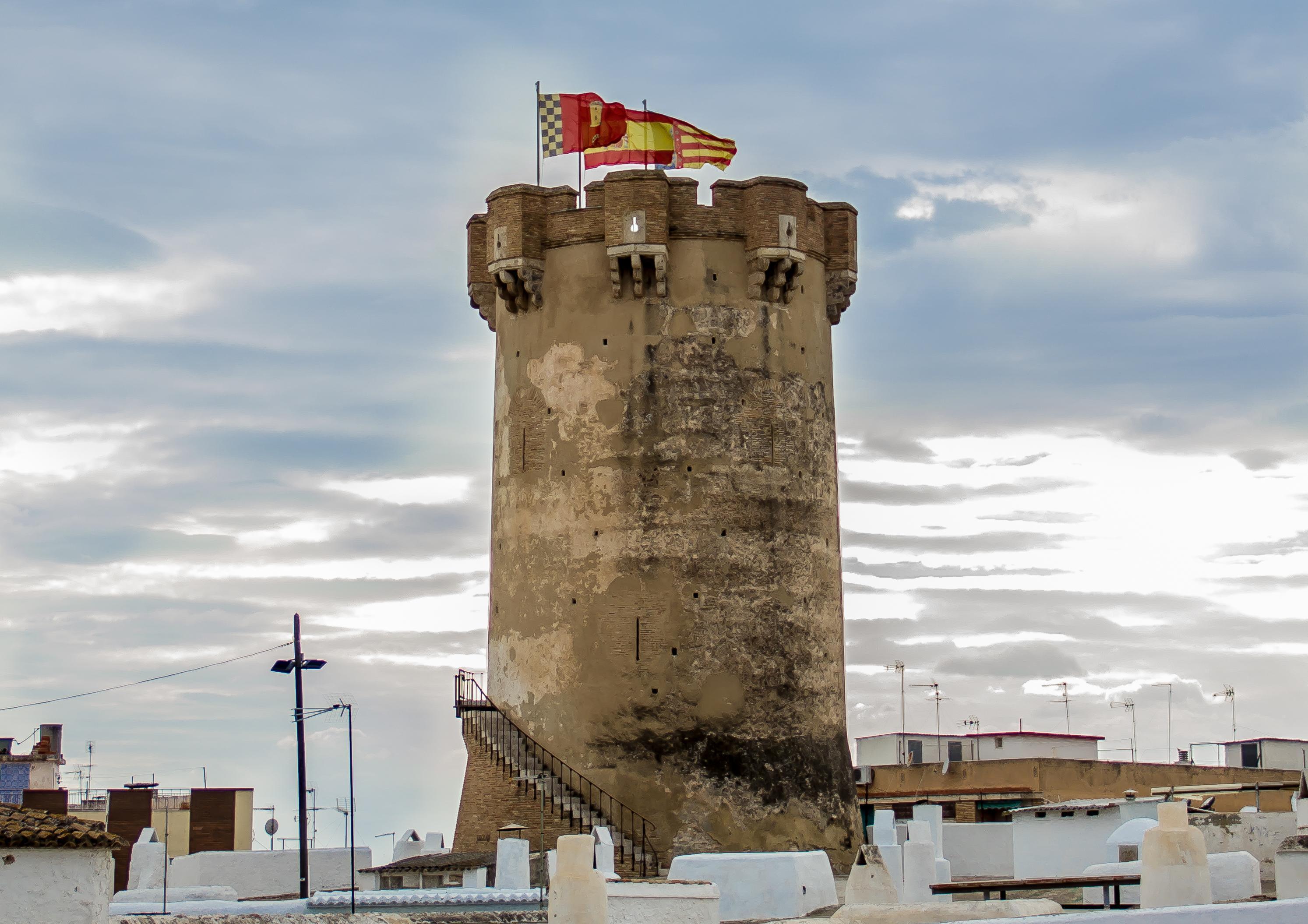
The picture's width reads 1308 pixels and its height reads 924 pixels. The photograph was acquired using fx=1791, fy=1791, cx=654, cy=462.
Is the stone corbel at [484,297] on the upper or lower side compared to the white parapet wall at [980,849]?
upper

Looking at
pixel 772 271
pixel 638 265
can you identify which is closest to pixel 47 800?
pixel 638 265

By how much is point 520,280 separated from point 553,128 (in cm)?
316

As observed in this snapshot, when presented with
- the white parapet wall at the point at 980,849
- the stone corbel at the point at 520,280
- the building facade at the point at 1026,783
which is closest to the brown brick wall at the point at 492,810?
the stone corbel at the point at 520,280

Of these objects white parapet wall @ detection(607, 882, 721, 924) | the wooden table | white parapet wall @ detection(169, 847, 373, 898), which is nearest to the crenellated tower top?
white parapet wall @ detection(169, 847, 373, 898)

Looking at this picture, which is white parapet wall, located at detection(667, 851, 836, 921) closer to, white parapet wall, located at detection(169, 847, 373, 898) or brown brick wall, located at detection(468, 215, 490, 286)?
white parapet wall, located at detection(169, 847, 373, 898)

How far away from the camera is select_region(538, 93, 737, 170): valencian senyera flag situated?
32.1 meters

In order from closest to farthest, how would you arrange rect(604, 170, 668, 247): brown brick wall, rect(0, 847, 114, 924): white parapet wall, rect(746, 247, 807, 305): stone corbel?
rect(0, 847, 114, 924): white parapet wall < rect(604, 170, 668, 247): brown brick wall < rect(746, 247, 807, 305): stone corbel

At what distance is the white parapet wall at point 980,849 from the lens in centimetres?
3394

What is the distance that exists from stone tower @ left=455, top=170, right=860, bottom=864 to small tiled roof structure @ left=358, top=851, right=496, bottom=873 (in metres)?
2.62

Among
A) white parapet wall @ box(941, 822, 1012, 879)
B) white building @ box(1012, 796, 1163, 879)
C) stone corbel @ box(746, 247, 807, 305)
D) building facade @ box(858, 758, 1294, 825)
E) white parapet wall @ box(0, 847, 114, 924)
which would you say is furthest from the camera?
building facade @ box(858, 758, 1294, 825)

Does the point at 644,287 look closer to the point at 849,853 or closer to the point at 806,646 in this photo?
the point at 806,646

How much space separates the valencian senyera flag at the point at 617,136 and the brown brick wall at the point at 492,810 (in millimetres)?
10665

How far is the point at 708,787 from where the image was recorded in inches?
1123

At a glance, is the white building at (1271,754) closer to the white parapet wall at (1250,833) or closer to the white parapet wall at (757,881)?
the white parapet wall at (1250,833)
